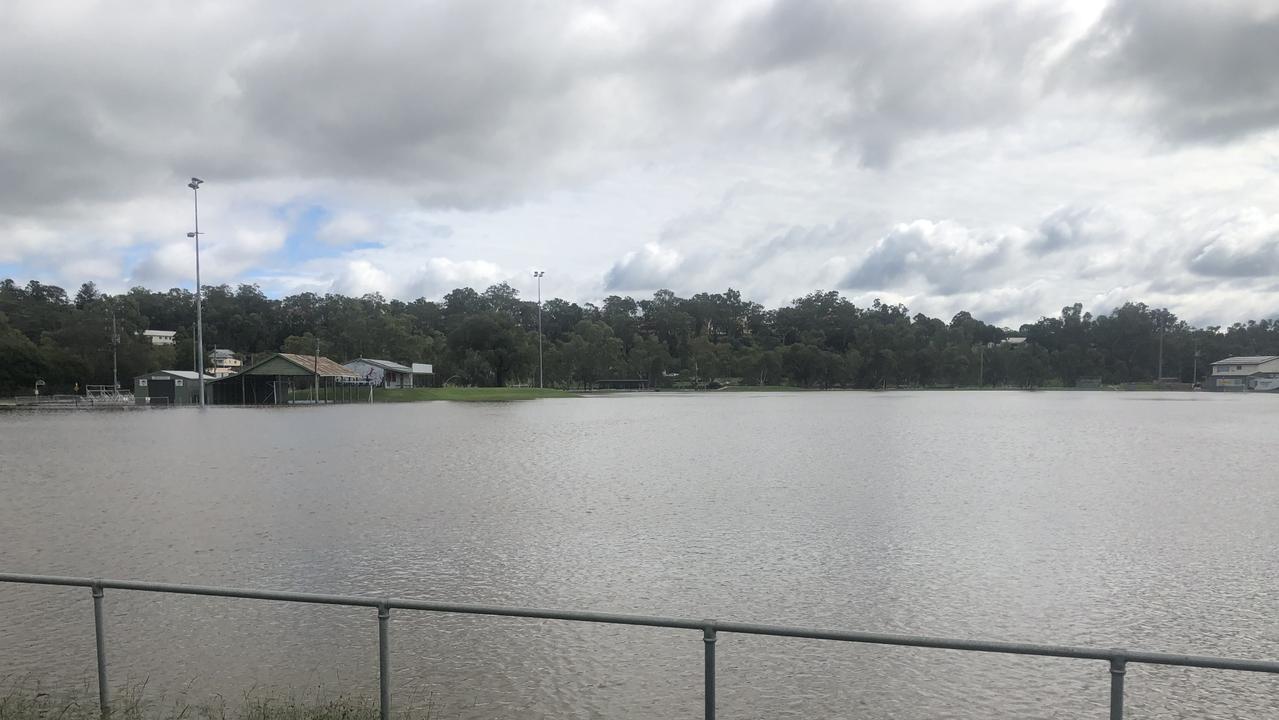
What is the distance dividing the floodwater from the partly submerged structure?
177ft

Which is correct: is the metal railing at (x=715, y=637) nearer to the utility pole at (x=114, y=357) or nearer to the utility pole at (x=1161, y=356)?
the utility pole at (x=114, y=357)

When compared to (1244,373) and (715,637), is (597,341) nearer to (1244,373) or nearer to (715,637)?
(1244,373)

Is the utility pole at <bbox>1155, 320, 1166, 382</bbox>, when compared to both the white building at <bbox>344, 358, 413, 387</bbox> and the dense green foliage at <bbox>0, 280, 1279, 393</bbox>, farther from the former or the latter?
the white building at <bbox>344, 358, 413, 387</bbox>

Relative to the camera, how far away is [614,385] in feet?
505

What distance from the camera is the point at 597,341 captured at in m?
141

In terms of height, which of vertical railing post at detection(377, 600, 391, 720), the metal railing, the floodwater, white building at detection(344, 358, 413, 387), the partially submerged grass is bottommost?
the floodwater

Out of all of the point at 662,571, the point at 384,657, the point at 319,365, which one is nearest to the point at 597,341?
the point at 319,365

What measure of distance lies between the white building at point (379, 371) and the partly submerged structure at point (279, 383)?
9885 mm

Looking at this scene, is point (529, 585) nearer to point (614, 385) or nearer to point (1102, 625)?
point (1102, 625)

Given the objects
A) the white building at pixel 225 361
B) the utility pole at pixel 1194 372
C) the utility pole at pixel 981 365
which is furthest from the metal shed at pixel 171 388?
the utility pole at pixel 1194 372

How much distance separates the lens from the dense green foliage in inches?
4493

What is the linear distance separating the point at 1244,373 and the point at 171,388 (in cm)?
17266

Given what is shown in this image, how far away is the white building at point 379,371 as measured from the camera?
104 m

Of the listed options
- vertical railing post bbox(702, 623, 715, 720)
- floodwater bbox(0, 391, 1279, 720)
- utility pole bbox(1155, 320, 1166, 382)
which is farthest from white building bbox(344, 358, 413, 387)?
utility pole bbox(1155, 320, 1166, 382)
